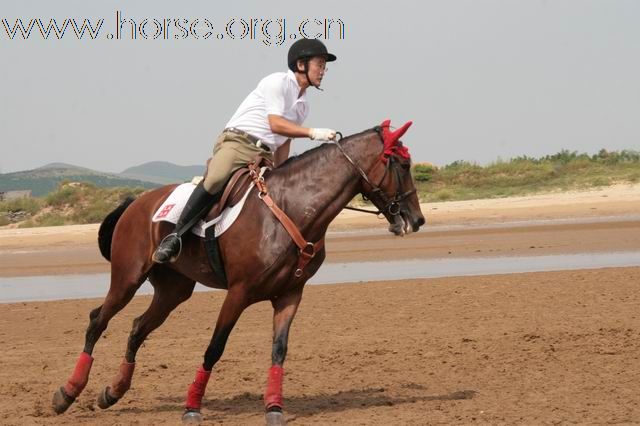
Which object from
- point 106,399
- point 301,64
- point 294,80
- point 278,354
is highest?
point 301,64

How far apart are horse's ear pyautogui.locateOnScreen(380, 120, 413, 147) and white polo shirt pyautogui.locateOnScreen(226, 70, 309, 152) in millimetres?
Answer: 677

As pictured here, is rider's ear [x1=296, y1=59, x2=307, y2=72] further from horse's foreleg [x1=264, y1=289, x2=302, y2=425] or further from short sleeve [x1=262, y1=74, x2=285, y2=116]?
horse's foreleg [x1=264, y1=289, x2=302, y2=425]

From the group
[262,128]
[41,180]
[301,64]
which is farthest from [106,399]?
[41,180]

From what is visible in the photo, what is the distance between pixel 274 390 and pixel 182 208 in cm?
169

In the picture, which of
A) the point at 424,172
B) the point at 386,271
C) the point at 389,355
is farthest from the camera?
the point at 424,172

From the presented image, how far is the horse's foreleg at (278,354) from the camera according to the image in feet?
25.6

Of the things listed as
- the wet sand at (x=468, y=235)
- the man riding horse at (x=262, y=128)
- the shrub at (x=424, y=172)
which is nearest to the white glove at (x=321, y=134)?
the man riding horse at (x=262, y=128)

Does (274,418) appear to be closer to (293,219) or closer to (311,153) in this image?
(293,219)

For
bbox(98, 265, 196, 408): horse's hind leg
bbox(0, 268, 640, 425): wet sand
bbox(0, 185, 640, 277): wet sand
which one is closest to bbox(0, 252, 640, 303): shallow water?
bbox(0, 185, 640, 277): wet sand

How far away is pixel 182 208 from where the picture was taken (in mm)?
8406

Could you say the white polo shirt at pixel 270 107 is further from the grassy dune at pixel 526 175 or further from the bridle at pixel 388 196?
the grassy dune at pixel 526 175

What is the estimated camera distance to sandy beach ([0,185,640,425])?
8383 millimetres

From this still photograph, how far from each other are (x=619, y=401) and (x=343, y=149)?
2.94 m

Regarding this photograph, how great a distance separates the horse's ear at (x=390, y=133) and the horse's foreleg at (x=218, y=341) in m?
1.59
